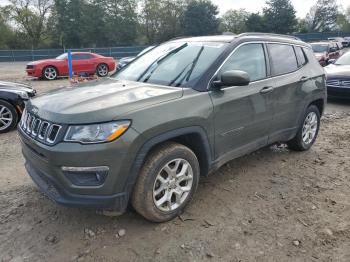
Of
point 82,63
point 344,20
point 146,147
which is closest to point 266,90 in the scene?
point 146,147

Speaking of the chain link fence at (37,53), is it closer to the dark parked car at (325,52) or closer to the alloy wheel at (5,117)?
the dark parked car at (325,52)

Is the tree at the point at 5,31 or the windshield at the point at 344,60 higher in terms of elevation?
the tree at the point at 5,31

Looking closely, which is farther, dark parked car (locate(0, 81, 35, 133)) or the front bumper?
dark parked car (locate(0, 81, 35, 133))

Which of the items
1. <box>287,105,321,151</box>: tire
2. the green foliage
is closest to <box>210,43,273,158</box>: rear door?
<box>287,105,321,151</box>: tire

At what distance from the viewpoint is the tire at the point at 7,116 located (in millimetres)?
6320

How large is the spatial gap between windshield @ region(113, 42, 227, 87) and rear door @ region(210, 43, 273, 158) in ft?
0.72

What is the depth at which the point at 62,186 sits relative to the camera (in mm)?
→ 2760

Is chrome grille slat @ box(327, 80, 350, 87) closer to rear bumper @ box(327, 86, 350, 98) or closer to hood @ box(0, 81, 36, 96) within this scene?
rear bumper @ box(327, 86, 350, 98)

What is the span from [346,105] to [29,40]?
2064 inches

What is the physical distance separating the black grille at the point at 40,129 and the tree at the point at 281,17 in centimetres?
5943

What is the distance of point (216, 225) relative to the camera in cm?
320

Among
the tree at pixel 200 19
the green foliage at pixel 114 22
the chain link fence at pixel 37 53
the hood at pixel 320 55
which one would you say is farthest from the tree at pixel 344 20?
the hood at pixel 320 55

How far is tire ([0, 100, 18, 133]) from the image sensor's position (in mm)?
6320

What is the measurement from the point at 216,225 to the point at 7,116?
4.97m
